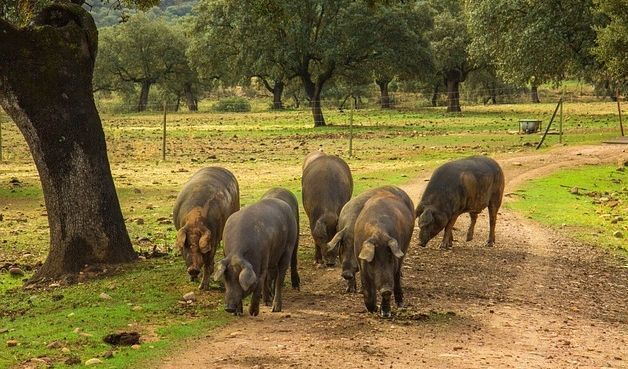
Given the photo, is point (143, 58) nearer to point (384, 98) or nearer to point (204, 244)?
point (384, 98)

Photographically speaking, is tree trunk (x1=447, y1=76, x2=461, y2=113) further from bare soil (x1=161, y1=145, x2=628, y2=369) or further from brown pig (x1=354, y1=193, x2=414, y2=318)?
brown pig (x1=354, y1=193, x2=414, y2=318)

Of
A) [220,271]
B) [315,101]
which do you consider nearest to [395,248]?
[220,271]

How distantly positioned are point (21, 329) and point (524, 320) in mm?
6043

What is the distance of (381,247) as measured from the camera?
412 inches

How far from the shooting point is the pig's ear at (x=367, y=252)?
1026cm

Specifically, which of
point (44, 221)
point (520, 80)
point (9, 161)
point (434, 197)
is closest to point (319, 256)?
point (434, 197)

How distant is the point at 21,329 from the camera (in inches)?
407

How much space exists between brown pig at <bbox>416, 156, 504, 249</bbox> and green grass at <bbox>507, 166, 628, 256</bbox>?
2440mm

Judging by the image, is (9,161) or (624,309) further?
(9,161)

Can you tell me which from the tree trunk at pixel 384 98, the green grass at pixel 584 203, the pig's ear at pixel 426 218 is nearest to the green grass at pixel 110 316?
the pig's ear at pixel 426 218

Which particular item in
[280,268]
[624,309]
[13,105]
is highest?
[13,105]

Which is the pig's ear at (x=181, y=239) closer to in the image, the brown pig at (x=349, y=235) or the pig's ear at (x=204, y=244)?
the pig's ear at (x=204, y=244)

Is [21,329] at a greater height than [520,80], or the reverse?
[520,80]

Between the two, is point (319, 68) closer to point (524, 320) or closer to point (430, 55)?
point (430, 55)
